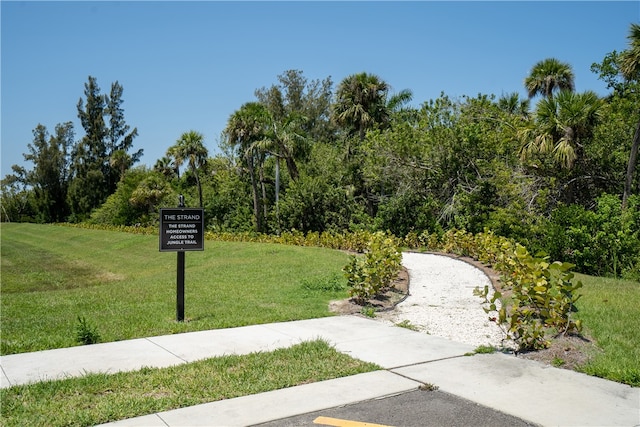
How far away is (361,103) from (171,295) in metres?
21.1

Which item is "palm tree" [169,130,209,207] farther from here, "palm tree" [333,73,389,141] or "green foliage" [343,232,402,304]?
"green foliage" [343,232,402,304]

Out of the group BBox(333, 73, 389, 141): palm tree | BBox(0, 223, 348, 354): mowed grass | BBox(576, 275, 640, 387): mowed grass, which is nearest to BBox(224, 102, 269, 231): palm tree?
BBox(333, 73, 389, 141): palm tree

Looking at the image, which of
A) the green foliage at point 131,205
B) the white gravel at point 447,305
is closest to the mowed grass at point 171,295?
the white gravel at point 447,305

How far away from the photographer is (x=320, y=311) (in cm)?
945

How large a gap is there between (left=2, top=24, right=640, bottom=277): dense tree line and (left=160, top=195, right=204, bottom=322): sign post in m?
11.6

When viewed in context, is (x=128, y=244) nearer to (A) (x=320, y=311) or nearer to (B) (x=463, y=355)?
(A) (x=320, y=311)

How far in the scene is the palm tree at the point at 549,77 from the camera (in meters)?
27.2

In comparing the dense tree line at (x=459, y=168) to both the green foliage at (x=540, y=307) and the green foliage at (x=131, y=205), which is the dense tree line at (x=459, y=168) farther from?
the green foliage at (x=540, y=307)

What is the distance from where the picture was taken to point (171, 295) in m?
11.8

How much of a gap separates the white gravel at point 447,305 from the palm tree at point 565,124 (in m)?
5.51

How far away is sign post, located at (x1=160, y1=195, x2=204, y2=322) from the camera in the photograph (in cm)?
852

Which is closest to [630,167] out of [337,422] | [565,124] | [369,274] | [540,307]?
[565,124]

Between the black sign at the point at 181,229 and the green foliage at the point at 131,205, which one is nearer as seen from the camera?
the black sign at the point at 181,229

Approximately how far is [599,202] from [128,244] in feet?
84.1
